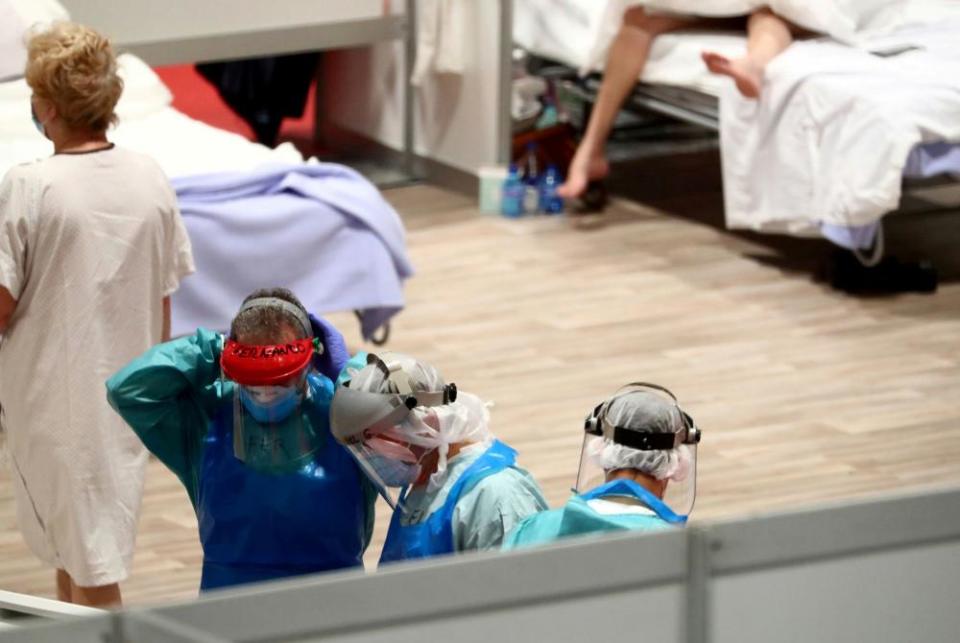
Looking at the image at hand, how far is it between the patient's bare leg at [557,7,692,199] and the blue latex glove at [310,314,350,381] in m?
3.39

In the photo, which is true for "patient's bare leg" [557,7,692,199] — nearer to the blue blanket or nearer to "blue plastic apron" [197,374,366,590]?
the blue blanket

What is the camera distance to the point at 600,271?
5.62 metres

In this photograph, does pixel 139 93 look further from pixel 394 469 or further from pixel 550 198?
pixel 394 469

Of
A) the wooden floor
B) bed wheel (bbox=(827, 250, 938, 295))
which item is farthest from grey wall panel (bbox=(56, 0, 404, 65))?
bed wheel (bbox=(827, 250, 938, 295))

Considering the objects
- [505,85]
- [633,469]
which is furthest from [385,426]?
[505,85]

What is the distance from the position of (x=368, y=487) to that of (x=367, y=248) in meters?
2.04

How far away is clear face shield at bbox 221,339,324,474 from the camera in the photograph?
248 cm

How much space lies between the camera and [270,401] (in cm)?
250

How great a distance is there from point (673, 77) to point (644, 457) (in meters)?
3.76

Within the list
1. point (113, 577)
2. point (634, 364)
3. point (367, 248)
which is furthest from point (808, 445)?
point (113, 577)

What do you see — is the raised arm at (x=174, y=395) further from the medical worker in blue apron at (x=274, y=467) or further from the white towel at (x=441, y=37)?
the white towel at (x=441, y=37)

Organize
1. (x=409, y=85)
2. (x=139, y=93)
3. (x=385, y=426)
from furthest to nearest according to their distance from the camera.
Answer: (x=409, y=85) → (x=139, y=93) → (x=385, y=426)

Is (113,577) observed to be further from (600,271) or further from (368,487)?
(600,271)

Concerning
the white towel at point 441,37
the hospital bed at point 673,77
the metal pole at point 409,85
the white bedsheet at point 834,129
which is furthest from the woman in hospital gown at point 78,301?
the metal pole at point 409,85
